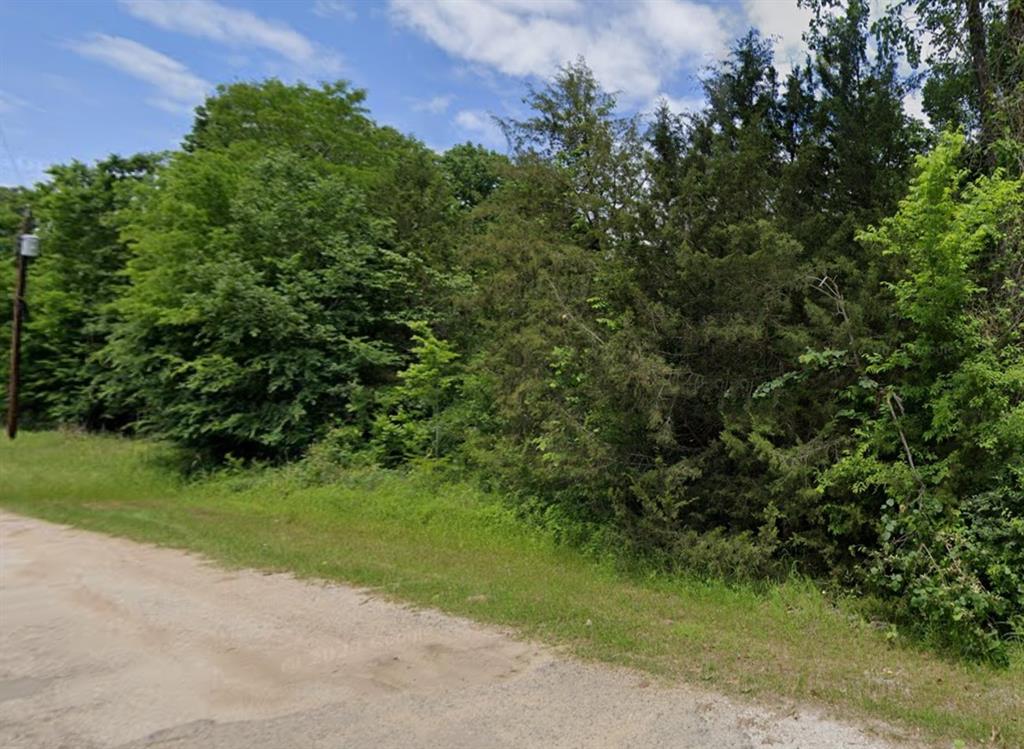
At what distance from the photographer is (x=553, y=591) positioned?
6.29 m

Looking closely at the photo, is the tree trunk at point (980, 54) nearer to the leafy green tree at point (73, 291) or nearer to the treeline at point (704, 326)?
the treeline at point (704, 326)

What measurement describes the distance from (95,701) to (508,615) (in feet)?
9.62

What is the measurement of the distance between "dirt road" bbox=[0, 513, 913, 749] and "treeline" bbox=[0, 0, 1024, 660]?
286 centimetres

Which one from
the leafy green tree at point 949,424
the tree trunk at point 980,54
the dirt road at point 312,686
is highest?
the tree trunk at point 980,54

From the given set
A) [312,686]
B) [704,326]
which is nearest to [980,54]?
[704,326]

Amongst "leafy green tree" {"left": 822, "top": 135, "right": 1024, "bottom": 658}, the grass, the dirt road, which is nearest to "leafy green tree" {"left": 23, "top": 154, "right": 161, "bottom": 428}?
the grass

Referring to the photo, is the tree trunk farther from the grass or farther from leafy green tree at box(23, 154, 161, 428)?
leafy green tree at box(23, 154, 161, 428)

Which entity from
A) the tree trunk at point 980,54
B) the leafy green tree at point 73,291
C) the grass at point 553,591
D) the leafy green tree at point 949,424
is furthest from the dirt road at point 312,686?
the leafy green tree at point 73,291

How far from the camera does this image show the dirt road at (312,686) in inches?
135

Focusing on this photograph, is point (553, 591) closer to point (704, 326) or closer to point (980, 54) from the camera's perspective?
point (704, 326)

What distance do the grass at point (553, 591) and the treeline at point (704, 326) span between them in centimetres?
58

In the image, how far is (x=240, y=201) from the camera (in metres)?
14.9

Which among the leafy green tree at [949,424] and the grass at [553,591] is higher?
the leafy green tree at [949,424]

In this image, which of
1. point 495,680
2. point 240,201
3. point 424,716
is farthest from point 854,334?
point 240,201
